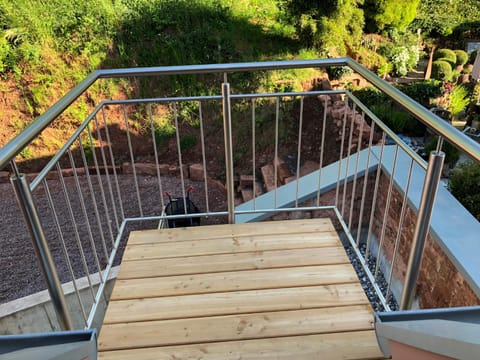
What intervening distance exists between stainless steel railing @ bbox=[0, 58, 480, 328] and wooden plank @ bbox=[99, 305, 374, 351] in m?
0.14

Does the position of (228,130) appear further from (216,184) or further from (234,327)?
(216,184)

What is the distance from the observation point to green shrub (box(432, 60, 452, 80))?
7738 mm

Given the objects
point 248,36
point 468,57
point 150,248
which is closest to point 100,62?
point 248,36

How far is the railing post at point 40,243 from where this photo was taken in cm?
113

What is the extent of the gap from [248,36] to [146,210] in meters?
4.31

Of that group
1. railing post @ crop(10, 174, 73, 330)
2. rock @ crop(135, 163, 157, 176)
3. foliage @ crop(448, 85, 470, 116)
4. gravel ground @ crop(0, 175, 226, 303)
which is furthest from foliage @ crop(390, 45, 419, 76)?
railing post @ crop(10, 174, 73, 330)

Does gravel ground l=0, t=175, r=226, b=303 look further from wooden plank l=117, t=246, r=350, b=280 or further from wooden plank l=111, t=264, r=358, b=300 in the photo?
wooden plank l=111, t=264, r=358, b=300

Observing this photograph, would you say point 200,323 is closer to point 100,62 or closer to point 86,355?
point 86,355

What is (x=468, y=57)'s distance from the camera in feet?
29.2

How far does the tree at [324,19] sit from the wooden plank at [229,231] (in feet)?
17.9

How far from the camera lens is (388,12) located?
775cm

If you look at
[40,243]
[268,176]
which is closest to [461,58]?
[268,176]

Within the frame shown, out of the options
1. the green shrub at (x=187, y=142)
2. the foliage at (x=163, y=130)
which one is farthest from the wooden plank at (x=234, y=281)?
the foliage at (x=163, y=130)

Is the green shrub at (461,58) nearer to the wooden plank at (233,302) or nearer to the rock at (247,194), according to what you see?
the rock at (247,194)
